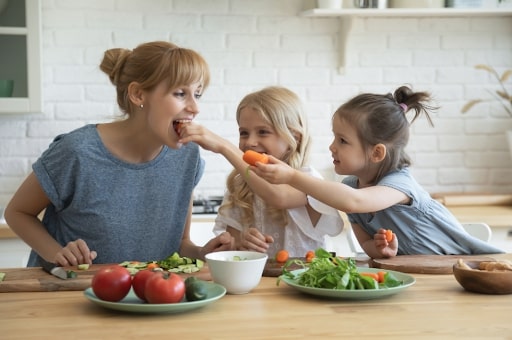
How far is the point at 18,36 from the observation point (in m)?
3.78

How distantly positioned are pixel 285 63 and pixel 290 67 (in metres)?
0.03

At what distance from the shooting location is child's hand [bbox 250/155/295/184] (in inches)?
81.7

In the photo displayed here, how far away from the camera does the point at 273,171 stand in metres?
2.09

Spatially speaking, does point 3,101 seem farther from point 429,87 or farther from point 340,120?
point 429,87

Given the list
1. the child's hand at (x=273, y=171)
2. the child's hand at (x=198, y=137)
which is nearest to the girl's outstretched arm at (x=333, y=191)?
the child's hand at (x=273, y=171)

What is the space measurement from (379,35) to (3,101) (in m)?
1.97

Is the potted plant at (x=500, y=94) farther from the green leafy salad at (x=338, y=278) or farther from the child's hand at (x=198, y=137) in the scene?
the green leafy salad at (x=338, y=278)

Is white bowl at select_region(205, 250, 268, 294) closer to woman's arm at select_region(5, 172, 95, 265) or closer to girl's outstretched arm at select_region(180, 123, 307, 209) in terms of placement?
girl's outstretched arm at select_region(180, 123, 307, 209)

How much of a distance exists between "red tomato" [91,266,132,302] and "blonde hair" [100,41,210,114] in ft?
2.98

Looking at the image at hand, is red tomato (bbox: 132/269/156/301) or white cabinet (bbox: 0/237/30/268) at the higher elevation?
red tomato (bbox: 132/269/156/301)

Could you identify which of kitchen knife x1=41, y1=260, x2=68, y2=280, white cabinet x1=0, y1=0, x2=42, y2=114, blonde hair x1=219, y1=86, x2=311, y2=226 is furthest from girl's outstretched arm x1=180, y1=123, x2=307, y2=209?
white cabinet x1=0, y1=0, x2=42, y2=114

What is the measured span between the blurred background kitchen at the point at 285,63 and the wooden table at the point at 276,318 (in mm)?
2209

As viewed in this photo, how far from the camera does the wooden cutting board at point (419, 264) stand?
7.22ft

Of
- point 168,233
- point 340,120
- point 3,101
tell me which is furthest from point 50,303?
point 3,101
